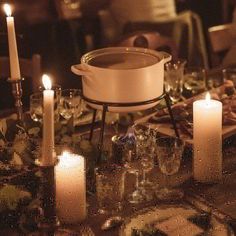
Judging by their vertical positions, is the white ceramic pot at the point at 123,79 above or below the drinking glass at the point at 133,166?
above

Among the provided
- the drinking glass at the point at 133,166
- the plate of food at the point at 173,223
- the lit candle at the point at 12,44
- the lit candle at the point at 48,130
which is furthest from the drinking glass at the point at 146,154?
the lit candle at the point at 12,44

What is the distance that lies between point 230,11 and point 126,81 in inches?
150

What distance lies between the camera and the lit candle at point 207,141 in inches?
57.7

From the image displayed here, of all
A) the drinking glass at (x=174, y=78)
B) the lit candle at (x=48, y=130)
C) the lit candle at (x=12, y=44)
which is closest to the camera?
the lit candle at (x=48, y=130)

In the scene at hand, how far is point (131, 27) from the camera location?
A: 368cm

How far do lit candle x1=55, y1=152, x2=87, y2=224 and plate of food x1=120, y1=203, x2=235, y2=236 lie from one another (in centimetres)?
12

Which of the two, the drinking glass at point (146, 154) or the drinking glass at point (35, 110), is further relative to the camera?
the drinking glass at point (35, 110)

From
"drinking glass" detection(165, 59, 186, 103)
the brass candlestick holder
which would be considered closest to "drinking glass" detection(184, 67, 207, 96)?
"drinking glass" detection(165, 59, 186, 103)

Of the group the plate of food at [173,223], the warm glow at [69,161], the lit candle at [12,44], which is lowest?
the plate of food at [173,223]

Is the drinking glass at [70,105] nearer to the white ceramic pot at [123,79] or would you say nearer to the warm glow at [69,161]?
the white ceramic pot at [123,79]

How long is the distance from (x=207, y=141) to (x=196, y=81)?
655 millimetres

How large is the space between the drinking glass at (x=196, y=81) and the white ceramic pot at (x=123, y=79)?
1.69ft

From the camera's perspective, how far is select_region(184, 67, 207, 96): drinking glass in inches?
81.0

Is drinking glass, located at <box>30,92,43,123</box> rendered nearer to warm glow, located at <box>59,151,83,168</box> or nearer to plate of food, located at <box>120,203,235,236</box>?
warm glow, located at <box>59,151,83,168</box>
